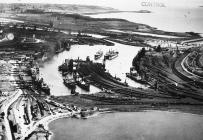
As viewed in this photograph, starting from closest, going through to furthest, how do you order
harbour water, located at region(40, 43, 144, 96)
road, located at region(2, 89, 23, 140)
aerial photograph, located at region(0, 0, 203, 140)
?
road, located at region(2, 89, 23, 140)
aerial photograph, located at region(0, 0, 203, 140)
harbour water, located at region(40, 43, 144, 96)

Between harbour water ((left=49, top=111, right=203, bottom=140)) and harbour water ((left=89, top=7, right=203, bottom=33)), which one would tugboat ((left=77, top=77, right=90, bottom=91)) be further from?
harbour water ((left=89, top=7, right=203, bottom=33))

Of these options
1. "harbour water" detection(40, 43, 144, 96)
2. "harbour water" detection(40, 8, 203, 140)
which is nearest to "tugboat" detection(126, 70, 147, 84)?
"harbour water" detection(40, 43, 144, 96)

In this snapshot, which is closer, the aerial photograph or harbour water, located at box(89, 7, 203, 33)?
the aerial photograph

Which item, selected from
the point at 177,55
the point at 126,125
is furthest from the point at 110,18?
the point at 126,125

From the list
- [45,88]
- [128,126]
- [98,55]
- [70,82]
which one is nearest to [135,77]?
[70,82]

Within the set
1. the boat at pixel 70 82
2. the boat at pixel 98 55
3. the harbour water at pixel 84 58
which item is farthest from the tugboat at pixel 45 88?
the boat at pixel 98 55

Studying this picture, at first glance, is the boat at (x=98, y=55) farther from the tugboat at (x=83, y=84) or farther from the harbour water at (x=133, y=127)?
the harbour water at (x=133, y=127)

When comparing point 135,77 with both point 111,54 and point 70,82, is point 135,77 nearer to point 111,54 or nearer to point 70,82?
point 70,82
